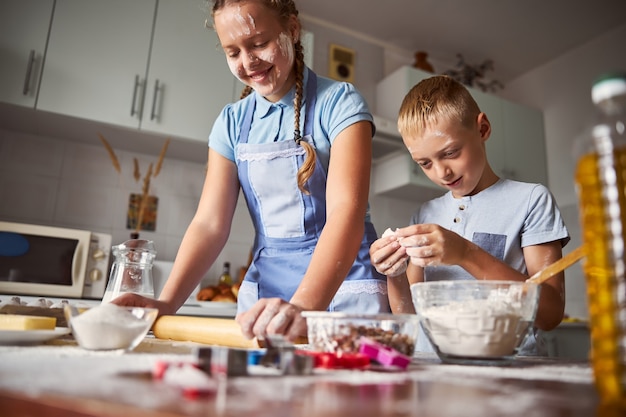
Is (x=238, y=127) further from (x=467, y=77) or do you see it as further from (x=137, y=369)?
(x=467, y=77)

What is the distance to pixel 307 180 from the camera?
1.09m

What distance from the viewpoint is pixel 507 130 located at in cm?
319

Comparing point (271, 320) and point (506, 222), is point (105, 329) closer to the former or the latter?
point (271, 320)

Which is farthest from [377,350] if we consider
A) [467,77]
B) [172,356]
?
[467,77]

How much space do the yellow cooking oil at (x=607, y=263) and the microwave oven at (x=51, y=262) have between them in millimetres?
1896

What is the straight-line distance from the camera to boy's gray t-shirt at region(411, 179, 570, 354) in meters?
1.02

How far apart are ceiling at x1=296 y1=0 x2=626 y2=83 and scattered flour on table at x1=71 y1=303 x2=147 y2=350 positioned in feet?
8.92

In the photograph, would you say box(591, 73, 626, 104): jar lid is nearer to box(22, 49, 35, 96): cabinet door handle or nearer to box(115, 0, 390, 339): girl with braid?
box(115, 0, 390, 339): girl with braid

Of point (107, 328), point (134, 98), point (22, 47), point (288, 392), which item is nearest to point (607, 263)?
point (288, 392)

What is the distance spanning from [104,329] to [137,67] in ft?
6.23

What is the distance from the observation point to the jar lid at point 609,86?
0.31m

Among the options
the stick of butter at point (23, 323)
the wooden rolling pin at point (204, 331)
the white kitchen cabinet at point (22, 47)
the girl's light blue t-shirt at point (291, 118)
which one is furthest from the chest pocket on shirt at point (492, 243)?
the white kitchen cabinet at point (22, 47)

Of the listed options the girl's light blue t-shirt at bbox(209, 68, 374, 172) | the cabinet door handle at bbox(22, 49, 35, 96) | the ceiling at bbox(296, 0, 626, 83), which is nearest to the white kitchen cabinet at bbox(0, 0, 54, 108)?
the cabinet door handle at bbox(22, 49, 35, 96)

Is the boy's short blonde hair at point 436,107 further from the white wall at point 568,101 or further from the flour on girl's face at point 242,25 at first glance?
the white wall at point 568,101
